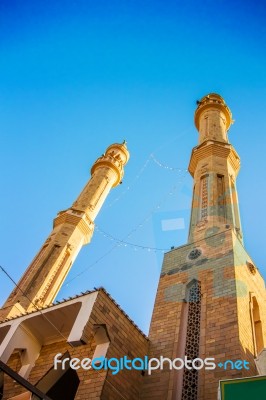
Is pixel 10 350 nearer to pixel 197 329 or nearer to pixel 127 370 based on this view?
pixel 127 370

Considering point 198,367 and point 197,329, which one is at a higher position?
point 197,329

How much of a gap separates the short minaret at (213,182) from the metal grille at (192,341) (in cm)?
263

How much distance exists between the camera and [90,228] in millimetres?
20047

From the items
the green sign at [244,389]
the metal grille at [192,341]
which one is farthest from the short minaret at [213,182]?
the green sign at [244,389]

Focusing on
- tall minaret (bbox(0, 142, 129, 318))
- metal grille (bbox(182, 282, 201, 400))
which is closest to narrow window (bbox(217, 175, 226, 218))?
metal grille (bbox(182, 282, 201, 400))

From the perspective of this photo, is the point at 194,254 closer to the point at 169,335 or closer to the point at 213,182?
the point at 169,335

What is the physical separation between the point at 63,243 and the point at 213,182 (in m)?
7.41

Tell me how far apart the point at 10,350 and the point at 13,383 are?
3.24 feet

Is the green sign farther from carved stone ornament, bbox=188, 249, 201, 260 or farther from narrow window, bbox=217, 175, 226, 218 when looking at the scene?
narrow window, bbox=217, 175, 226, 218

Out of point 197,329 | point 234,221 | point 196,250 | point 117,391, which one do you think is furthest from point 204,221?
point 117,391

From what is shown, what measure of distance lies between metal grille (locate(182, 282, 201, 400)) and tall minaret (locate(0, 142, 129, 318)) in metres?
6.73

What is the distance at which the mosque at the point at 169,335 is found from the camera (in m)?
8.06

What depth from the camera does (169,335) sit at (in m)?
9.75

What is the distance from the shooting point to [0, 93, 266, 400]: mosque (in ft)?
26.5
